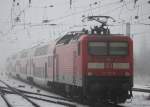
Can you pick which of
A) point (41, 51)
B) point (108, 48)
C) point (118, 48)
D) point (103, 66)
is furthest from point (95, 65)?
point (41, 51)

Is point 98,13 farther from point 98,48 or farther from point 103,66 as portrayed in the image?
point 103,66

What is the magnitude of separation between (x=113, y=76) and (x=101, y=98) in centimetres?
100

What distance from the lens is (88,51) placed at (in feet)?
56.8

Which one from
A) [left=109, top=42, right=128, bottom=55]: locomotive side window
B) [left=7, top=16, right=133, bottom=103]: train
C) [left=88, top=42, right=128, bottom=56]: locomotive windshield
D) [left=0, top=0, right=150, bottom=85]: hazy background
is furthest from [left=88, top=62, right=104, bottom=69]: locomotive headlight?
[left=0, top=0, right=150, bottom=85]: hazy background

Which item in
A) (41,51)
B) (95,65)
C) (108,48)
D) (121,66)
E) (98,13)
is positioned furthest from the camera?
(98,13)

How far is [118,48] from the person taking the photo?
17.6 meters

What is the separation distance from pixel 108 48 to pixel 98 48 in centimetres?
39

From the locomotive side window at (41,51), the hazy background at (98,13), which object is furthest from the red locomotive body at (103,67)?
the hazy background at (98,13)

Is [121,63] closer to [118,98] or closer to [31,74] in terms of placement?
[118,98]

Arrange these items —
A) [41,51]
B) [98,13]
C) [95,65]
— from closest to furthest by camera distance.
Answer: [95,65] < [41,51] < [98,13]

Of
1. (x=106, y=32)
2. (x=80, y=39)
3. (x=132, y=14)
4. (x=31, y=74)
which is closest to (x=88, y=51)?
(x=80, y=39)

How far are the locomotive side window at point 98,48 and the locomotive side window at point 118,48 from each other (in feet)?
0.78

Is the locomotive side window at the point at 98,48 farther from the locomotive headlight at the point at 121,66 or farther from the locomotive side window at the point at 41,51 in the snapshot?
→ the locomotive side window at the point at 41,51

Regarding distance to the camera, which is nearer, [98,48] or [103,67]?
[103,67]
